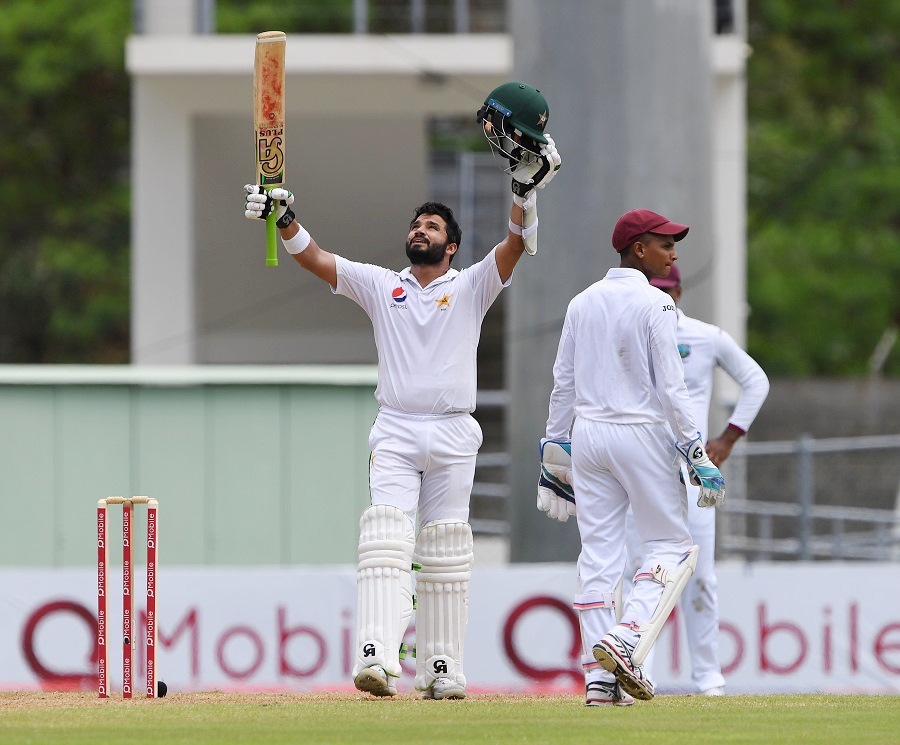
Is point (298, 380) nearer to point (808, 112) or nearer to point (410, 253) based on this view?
point (410, 253)

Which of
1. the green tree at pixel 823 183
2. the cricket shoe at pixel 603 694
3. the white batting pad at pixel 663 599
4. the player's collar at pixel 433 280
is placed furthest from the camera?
the green tree at pixel 823 183

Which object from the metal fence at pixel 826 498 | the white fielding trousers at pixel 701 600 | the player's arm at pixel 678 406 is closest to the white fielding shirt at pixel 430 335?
the player's arm at pixel 678 406

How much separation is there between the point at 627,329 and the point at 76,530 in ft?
18.7

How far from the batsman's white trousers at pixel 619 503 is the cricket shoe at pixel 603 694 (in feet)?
0.57

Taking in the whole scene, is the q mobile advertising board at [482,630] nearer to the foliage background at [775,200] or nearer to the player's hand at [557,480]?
the player's hand at [557,480]

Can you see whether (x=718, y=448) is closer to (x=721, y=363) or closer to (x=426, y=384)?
(x=721, y=363)

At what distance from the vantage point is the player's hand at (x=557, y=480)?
287 inches

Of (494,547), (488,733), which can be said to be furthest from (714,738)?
(494,547)

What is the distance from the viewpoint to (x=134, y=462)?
1156cm

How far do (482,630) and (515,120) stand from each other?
149 inches

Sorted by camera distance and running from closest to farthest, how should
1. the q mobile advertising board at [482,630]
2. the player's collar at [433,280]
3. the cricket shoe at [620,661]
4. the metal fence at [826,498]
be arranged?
the cricket shoe at [620,661] → the player's collar at [433,280] → the q mobile advertising board at [482,630] → the metal fence at [826,498]

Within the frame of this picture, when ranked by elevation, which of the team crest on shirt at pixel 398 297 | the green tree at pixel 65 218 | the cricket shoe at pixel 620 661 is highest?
the green tree at pixel 65 218

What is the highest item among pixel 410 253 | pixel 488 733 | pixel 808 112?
pixel 808 112

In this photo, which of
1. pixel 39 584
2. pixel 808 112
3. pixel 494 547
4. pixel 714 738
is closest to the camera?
pixel 714 738
